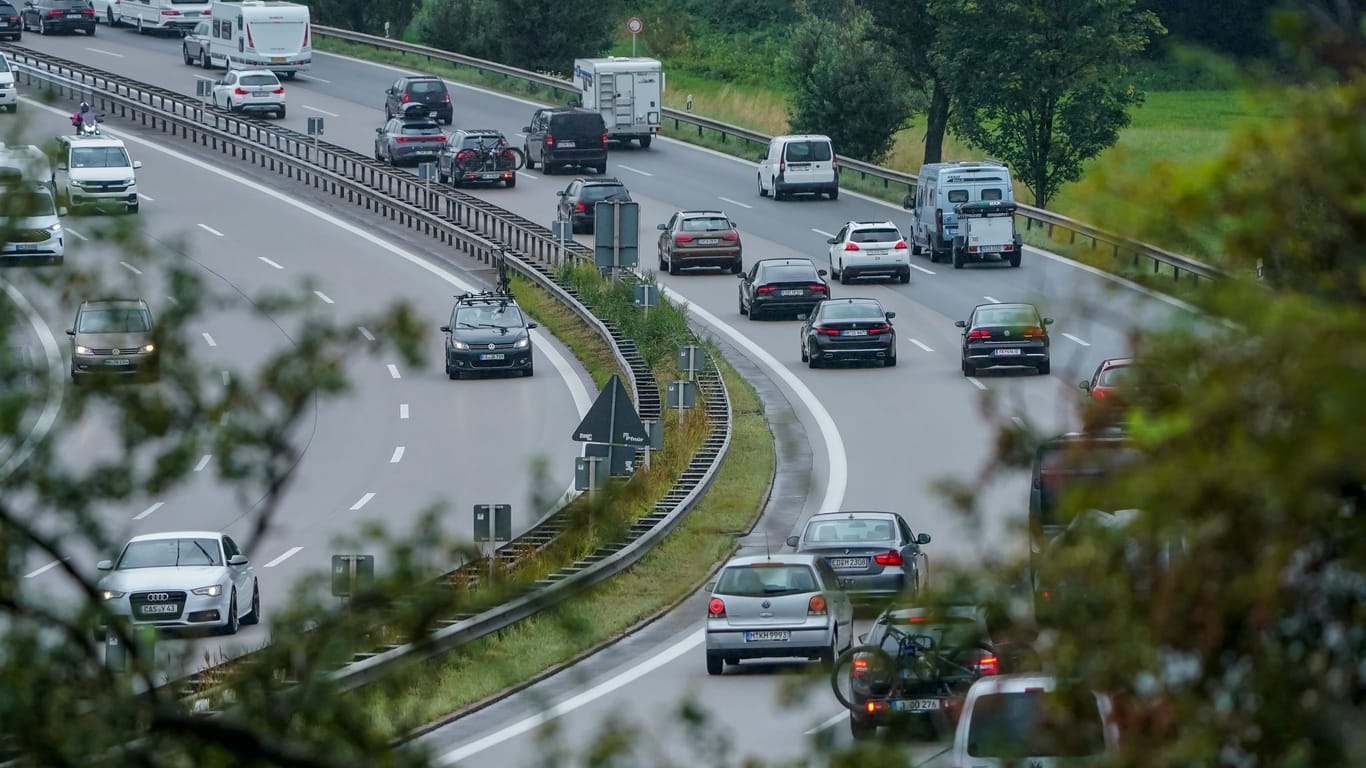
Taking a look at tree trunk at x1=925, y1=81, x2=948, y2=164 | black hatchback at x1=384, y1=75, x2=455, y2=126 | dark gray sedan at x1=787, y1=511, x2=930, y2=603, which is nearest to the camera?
dark gray sedan at x1=787, y1=511, x2=930, y2=603

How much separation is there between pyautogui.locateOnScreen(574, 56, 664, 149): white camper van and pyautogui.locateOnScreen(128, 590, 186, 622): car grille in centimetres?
4585

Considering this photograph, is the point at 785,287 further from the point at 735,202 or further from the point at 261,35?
the point at 261,35

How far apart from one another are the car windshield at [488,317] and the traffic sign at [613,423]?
17045mm

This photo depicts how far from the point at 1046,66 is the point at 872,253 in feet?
59.0

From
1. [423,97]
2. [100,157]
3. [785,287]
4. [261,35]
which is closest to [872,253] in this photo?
[785,287]

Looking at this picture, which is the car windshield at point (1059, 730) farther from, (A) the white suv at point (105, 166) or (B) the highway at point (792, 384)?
(A) the white suv at point (105, 166)

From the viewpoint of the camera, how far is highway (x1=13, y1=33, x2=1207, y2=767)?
7234 millimetres

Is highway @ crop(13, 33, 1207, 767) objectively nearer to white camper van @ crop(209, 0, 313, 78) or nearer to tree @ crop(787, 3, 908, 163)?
white camper van @ crop(209, 0, 313, 78)

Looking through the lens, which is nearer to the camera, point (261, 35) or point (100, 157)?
point (100, 157)

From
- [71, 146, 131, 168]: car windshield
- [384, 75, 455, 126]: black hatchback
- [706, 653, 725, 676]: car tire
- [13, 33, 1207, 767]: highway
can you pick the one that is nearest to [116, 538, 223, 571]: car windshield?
[13, 33, 1207, 767]: highway

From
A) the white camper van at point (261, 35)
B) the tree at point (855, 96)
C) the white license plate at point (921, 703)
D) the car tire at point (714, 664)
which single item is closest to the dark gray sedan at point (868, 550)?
the car tire at point (714, 664)

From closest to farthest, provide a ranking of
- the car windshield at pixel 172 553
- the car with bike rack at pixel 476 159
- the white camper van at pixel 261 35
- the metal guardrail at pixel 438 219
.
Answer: the car windshield at pixel 172 553, the metal guardrail at pixel 438 219, the car with bike rack at pixel 476 159, the white camper van at pixel 261 35

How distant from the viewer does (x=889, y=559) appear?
2447 cm

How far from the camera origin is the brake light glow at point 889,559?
80.2 ft
